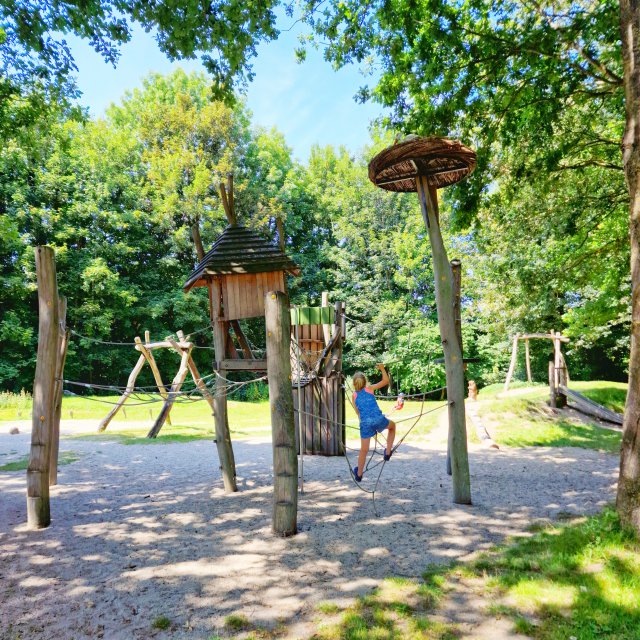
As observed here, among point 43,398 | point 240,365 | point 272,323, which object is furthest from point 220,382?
point 43,398

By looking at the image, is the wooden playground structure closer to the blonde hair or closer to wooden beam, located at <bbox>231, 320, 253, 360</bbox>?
wooden beam, located at <bbox>231, 320, 253, 360</bbox>

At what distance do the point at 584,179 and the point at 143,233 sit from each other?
967 inches

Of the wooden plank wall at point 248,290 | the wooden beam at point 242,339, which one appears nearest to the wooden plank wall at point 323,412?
the wooden beam at point 242,339

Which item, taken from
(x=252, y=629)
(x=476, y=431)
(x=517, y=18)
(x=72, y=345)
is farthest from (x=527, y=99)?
(x=72, y=345)

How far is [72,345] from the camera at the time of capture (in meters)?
24.0

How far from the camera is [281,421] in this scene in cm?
483

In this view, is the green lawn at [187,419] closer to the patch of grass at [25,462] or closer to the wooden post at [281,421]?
the patch of grass at [25,462]

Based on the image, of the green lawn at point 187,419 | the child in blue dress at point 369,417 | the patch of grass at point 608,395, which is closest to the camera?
the child in blue dress at point 369,417

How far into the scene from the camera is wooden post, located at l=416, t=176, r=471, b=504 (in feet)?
18.4

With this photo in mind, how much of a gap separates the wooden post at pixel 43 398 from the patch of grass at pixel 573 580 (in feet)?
15.4

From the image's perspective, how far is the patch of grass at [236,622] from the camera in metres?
3.02

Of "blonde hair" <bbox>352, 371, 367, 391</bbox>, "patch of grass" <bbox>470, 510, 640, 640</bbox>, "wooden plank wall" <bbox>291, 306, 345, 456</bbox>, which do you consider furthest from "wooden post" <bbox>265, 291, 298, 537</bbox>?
"wooden plank wall" <bbox>291, 306, 345, 456</bbox>

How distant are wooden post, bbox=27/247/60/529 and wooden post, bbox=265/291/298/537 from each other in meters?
2.72

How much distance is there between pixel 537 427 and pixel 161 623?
10.7m
